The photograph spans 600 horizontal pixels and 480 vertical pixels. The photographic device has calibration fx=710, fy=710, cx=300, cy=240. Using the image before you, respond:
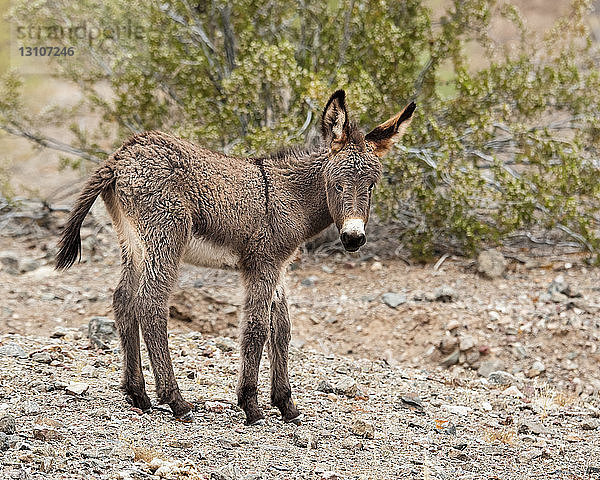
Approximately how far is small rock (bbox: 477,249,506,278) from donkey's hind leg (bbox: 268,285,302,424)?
17.2ft

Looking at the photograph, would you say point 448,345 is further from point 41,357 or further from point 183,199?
point 41,357

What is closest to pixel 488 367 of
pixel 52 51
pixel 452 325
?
pixel 452 325

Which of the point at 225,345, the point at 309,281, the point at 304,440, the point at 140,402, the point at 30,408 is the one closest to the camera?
the point at 30,408

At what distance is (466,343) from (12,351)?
5.25 m

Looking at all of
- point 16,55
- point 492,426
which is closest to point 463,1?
point 492,426

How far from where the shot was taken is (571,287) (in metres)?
10.1

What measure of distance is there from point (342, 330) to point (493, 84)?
15.7 feet

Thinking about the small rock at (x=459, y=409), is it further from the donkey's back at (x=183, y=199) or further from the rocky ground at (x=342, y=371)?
the donkey's back at (x=183, y=199)

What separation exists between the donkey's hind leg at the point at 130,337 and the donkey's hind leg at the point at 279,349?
108 cm

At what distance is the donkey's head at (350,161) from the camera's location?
18.9 ft

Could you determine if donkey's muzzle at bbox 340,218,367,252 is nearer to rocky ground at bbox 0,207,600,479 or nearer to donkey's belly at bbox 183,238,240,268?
donkey's belly at bbox 183,238,240,268

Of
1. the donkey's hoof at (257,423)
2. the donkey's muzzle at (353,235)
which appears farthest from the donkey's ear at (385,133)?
the donkey's hoof at (257,423)

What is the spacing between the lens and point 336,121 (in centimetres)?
596

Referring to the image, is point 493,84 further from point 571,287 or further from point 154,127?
point 154,127
